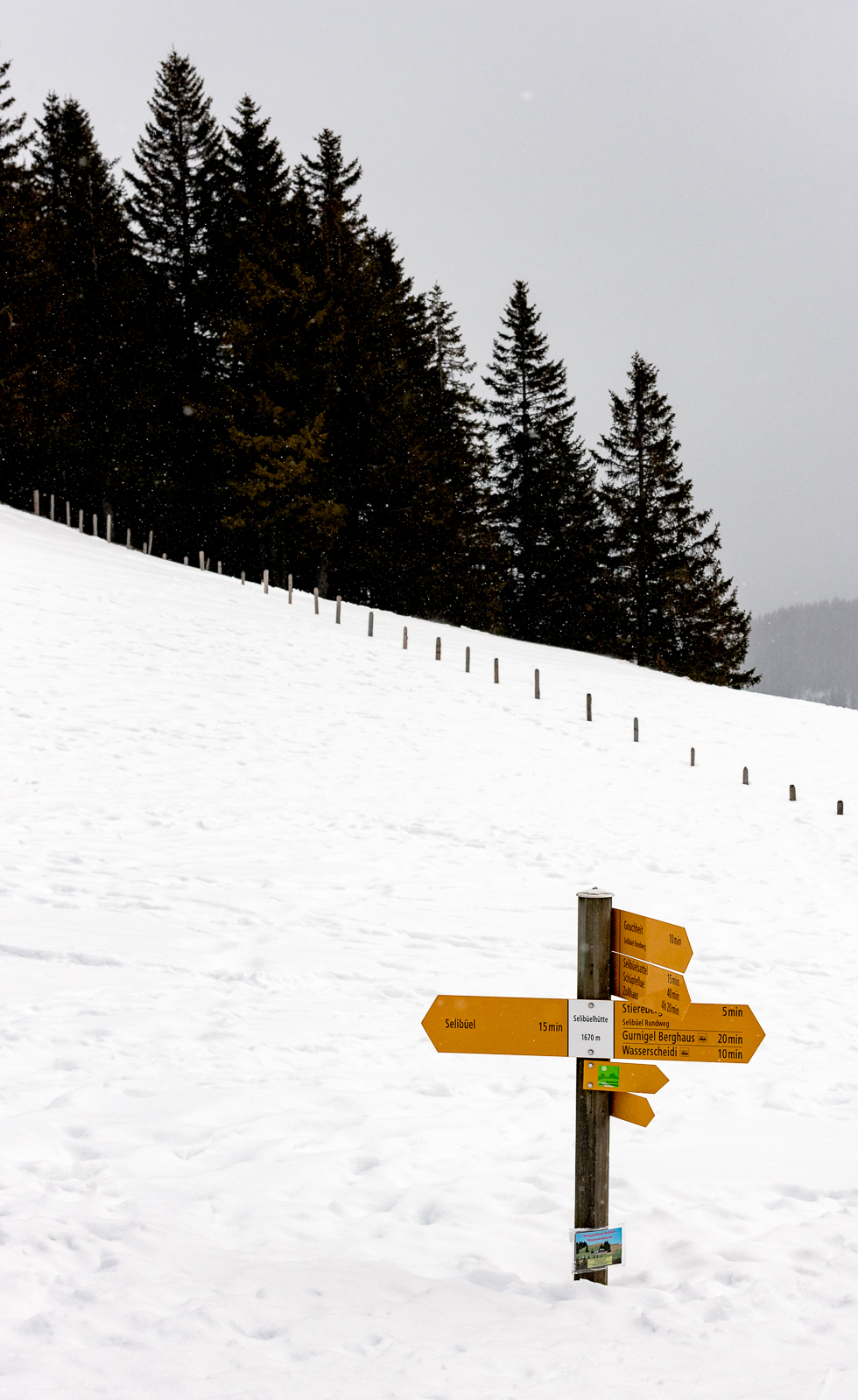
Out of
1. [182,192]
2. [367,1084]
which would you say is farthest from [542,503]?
[367,1084]

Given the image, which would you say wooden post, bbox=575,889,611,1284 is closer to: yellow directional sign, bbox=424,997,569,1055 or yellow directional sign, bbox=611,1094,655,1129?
yellow directional sign, bbox=611,1094,655,1129

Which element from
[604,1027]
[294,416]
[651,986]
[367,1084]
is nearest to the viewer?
[651,986]

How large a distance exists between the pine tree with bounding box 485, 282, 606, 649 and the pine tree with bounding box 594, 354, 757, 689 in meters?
1.44

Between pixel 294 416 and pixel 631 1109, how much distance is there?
36534 millimetres

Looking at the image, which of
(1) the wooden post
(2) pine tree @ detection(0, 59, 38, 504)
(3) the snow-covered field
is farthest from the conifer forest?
(1) the wooden post

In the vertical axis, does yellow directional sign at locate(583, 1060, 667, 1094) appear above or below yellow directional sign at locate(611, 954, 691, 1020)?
below

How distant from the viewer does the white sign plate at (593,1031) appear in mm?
4082

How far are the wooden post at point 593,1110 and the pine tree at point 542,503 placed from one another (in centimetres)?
4375

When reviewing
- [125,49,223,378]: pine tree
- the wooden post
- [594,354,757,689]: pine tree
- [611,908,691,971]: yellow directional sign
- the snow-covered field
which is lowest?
the snow-covered field

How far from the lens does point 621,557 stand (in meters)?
46.3

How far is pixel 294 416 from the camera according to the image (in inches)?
1500

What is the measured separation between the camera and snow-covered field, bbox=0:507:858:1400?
11.8 ft

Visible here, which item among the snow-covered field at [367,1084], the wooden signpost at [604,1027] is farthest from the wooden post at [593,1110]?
the snow-covered field at [367,1084]

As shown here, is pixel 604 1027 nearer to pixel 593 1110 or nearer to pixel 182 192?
pixel 593 1110
